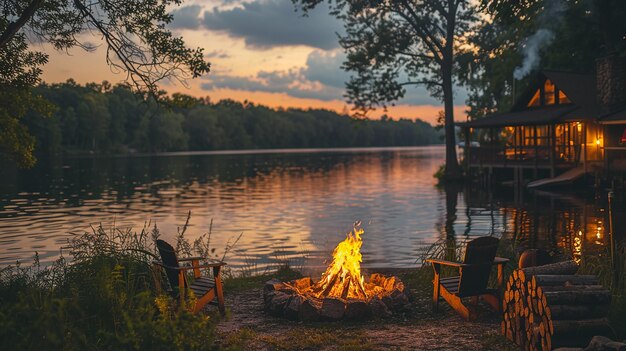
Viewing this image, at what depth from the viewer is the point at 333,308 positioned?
9094 mm

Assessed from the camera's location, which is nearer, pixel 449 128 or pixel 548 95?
pixel 548 95

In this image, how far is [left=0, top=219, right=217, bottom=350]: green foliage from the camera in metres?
5.23

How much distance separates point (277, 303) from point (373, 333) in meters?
1.62

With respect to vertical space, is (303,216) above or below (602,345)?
below

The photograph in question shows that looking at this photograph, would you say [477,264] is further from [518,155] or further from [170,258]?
[518,155]

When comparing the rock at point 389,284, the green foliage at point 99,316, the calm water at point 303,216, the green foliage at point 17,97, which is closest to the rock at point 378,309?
the rock at point 389,284

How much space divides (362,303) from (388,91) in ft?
122

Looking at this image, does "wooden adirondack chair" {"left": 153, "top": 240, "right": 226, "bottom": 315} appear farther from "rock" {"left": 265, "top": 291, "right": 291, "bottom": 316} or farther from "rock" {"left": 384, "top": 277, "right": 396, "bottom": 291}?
"rock" {"left": 384, "top": 277, "right": 396, "bottom": 291}

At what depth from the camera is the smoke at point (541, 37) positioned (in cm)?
4203

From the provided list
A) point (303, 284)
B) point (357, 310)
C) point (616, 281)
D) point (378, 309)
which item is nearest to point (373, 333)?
point (357, 310)

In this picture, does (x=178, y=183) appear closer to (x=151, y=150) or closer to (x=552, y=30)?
(x=552, y=30)

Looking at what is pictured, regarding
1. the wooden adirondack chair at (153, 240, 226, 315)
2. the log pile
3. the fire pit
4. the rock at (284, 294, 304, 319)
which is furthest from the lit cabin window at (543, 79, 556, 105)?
the log pile

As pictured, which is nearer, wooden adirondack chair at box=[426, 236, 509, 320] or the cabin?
wooden adirondack chair at box=[426, 236, 509, 320]

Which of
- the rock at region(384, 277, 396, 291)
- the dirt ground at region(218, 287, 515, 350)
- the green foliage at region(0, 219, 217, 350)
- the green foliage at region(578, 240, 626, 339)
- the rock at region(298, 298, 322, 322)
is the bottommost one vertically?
the dirt ground at region(218, 287, 515, 350)
